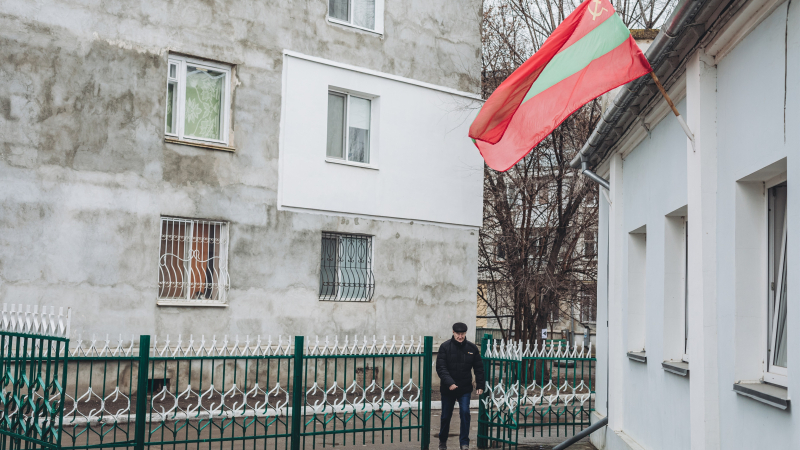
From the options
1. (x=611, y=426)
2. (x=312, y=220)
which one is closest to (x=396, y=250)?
(x=312, y=220)

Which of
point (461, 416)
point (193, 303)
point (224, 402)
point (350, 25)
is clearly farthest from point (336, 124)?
point (461, 416)

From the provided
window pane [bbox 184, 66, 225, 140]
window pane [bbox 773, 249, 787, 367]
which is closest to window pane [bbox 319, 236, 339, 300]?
window pane [bbox 184, 66, 225, 140]

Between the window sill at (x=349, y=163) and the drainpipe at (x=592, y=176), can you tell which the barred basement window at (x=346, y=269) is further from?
the drainpipe at (x=592, y=176)

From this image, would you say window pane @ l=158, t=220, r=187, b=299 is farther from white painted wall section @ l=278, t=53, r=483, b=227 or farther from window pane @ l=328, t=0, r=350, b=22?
window pane @ l=328, t=0, r=350, b=22

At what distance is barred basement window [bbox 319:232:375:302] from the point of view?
1581cm

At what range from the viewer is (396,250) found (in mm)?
16719

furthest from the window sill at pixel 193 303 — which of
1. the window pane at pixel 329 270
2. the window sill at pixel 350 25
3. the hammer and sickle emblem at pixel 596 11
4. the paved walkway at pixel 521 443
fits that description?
the hammer and sickle emblem at pixel 596 11

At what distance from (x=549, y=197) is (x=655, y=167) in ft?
36.7

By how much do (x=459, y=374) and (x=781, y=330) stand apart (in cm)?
555

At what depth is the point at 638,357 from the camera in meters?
9.27

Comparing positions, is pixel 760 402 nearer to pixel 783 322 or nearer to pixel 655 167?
→ pixel 783 322

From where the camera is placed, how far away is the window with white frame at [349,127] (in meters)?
16.3

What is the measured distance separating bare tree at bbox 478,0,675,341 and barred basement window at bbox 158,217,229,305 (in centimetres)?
745

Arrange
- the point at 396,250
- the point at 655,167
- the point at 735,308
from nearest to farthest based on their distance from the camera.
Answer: the point at 735,308, the point at 655,167, the point at 396,250
